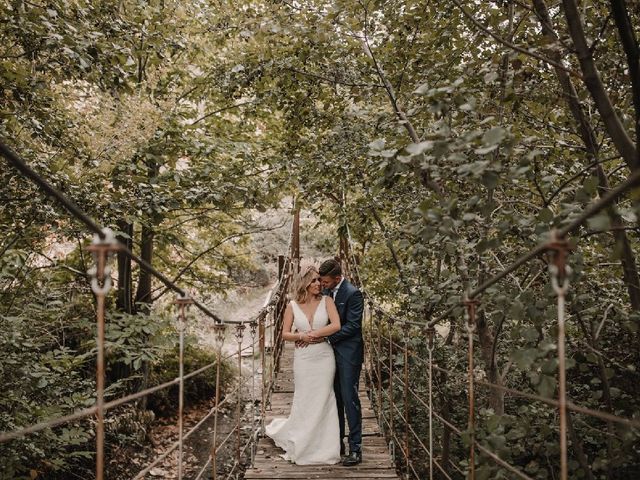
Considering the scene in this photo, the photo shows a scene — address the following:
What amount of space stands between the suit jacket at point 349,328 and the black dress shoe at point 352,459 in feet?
1.86

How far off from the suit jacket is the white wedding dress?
91mm

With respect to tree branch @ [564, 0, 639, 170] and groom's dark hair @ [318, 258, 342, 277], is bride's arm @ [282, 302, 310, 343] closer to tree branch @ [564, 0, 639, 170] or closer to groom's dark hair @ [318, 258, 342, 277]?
groom's dark hair @ [318, 258, 342, 277]

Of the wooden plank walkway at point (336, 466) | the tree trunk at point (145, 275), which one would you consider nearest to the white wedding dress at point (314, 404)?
the wooden plank walkway at point (336, 466)

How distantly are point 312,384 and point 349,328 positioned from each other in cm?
47

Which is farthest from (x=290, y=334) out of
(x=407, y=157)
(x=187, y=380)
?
(x=187, y=380)

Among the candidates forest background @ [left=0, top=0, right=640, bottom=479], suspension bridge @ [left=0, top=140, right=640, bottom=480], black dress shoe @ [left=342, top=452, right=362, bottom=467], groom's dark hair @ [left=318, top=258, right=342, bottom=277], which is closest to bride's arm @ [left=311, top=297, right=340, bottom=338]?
groom's dark hair @ [left=318, top=258, right=342, bottom=277]

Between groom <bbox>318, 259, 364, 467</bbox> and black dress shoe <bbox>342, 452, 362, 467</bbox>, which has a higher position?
groom <bbox>318, 259, 364, 467</bbox>

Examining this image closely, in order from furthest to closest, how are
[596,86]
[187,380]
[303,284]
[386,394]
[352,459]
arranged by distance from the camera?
1. [187,380]
2. [386,394]
3. [303,284]
4. [352,459]
5. [596,86]

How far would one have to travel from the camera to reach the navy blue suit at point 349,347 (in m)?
3.39

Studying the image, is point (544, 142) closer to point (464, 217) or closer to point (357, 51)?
point (357, 51)

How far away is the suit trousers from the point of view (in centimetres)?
333

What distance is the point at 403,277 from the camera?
14.1ft

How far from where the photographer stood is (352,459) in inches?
130

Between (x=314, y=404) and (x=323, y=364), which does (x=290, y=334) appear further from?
(x=314, y=404)
